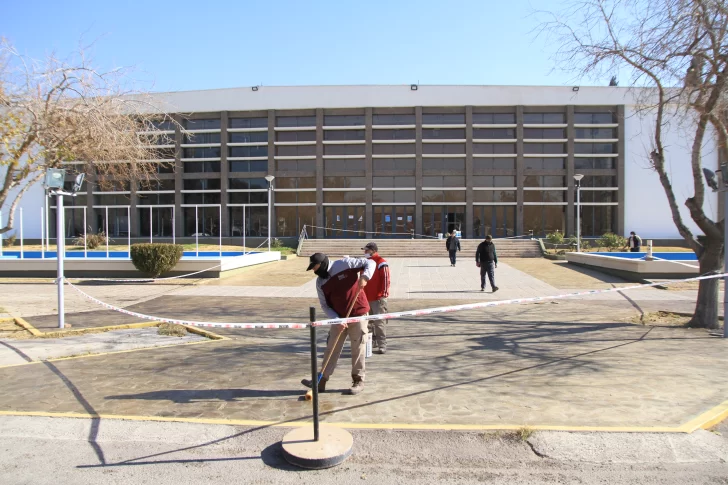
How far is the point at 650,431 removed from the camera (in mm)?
4184

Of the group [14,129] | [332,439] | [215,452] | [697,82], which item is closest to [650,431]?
[332,439]

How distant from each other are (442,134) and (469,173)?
14.1ft

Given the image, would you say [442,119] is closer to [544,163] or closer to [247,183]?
[544,163]

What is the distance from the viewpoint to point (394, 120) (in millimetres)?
43062

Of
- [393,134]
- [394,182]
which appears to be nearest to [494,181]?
[394,182]

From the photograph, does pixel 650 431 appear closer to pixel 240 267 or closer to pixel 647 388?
pixel 647 388

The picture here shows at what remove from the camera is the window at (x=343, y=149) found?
43000 mm

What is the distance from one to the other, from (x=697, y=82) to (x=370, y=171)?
1349 inches

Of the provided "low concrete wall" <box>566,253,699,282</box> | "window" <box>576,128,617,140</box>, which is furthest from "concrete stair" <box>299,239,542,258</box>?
"window" <box>576,128,617,140</box>

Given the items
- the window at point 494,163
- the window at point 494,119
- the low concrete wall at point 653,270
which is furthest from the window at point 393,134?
the low concrete wall at point 653,270

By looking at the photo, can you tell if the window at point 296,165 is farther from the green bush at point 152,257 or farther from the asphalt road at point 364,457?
the asphalt road at point 364,457

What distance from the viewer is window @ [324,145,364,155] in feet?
141

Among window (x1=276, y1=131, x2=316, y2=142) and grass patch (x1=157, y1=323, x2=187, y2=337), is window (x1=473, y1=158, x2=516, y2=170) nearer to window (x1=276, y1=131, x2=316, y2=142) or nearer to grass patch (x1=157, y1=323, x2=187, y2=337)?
window (x1=276, y1=131, x2=316, y2=142)

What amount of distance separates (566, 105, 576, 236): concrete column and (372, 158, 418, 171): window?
13.2 m
